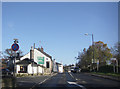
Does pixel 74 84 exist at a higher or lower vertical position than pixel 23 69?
higher

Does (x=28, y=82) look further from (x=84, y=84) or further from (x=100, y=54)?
(x=100, y=54)

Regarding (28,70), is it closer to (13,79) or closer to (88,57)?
(88,57)

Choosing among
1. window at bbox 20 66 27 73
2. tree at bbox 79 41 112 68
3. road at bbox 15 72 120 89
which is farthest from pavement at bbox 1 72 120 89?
tree at bbox 79 41 112 68

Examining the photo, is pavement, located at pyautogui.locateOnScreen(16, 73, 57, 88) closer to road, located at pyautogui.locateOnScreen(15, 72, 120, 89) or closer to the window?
road, located at pyautogui.locateOnScreen(15, 72, 120, 89)

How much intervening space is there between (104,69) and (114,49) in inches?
249

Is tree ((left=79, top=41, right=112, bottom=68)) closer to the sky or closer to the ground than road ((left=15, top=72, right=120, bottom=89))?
closer to the sky

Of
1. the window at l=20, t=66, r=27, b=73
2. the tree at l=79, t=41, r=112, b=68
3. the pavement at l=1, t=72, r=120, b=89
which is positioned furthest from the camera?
the tree at l=79, t=41, r=112, b=68

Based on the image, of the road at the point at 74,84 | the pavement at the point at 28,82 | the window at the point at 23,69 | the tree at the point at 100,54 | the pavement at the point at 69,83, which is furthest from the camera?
the tree at the point at 100,54

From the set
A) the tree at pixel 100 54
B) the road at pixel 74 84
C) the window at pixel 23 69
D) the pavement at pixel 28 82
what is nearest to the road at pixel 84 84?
the road at pixel 74 84

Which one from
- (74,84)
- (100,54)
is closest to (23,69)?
(100,54)

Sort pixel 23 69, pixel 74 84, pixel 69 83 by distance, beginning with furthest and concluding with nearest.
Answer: pixel 23 69, pixel 69 83, pixel 74 84

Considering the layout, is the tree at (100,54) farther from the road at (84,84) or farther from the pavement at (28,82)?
the road at (84,84)

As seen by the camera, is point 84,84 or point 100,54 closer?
point 84,84

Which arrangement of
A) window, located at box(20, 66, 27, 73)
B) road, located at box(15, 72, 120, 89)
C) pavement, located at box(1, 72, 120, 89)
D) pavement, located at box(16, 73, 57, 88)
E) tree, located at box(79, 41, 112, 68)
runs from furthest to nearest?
tree, located at box(79, 41, 112, 68) < window, located at box(20, 66, 27, 73) < pavement, located at box(16, 73, 57, 88) < road, located at box(15, 72, 120, 89) < pavement, located at box(1, 72, 120, 89)
